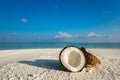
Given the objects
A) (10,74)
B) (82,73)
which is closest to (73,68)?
(82,73)

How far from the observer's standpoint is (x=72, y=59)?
6.47 meters

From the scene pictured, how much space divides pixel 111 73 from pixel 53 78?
2.22 metres

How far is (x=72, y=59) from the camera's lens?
6473mm

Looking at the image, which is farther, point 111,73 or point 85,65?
point 85,65

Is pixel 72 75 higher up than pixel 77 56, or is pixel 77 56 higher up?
pixel 77 56

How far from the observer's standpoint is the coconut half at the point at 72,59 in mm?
6023

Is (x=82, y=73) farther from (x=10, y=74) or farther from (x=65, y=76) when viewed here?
(x=10, y=74)

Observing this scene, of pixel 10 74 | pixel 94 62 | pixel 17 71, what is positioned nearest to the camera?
pixel 10 74

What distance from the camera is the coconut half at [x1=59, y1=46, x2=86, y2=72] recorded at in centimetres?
602

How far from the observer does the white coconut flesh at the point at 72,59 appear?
603 centimetres

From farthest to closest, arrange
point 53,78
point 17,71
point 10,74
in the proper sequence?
point 17,71 → point 10,74 → point 53,78

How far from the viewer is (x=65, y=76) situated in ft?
18.2

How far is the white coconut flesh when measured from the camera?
19.8 feet

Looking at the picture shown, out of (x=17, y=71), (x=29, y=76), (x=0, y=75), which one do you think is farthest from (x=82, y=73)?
(x=0, y=75)
